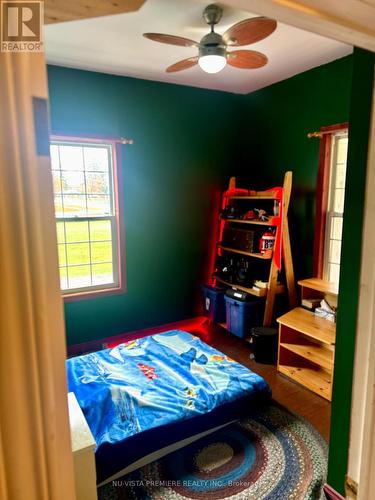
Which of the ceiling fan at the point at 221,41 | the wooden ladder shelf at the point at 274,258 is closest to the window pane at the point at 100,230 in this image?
the wooden ladder shelf at the point at 274,258

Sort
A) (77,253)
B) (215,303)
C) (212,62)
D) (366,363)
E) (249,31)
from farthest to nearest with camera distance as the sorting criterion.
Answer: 1. (215,303)
2. (77,253)
3. (212,62)
4. (249,31)
5. (366,363)

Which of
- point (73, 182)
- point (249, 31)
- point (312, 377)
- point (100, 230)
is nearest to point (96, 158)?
point (73, 182)

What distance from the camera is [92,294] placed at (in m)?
3.41

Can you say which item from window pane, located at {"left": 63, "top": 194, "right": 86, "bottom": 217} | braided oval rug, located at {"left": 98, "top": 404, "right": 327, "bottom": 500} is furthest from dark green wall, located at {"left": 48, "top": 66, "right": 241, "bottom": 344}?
braided oval rug, located at {"left": 98, "top": 404, "right": 327, "bottom": 500}

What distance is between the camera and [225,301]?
11.9 ft

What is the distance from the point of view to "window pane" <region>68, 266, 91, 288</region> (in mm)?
3373

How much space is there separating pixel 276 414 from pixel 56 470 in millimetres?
2178

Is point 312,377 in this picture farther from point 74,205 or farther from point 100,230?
point 74,205

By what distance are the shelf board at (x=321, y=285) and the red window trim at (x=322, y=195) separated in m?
0.12

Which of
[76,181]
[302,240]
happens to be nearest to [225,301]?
[302,240]

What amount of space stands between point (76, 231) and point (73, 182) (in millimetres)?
489

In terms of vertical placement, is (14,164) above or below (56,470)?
above

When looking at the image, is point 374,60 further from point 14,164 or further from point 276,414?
point 276,414

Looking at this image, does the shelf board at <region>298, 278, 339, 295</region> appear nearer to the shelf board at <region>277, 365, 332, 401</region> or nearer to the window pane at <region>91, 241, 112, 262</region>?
the shelf board at <region>277, 365, 332, 401</region>
